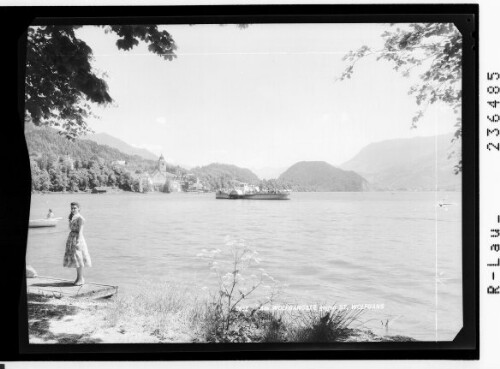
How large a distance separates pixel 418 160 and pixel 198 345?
1.96 m

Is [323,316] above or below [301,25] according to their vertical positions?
below

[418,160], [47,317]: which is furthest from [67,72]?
[418,160]

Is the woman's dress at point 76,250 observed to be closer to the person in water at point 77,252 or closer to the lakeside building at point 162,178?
the person in water at point 77,252

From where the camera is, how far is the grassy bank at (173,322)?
2.77 meters

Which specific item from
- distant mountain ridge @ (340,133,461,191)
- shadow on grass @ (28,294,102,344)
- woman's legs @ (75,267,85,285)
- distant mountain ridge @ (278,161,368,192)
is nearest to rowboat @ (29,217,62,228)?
woman's legs @ (75,267,85,285)

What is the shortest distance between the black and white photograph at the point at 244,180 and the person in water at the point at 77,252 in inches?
0.5

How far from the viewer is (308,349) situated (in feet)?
9.11

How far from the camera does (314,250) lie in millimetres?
2809

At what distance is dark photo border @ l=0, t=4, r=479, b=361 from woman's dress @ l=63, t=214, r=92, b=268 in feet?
0.94

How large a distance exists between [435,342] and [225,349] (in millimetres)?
1431

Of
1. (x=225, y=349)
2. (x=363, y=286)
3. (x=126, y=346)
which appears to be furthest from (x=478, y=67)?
(x=126, y=346)

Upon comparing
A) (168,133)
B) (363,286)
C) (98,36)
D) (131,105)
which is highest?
(98,36)

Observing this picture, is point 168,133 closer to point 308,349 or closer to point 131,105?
point 131,105

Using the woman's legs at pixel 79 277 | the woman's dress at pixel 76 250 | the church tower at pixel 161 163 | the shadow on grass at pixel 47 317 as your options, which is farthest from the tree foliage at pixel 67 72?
the shadow on grass at pixel 47 317
